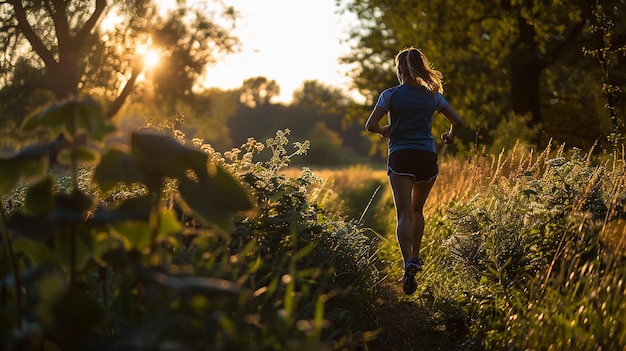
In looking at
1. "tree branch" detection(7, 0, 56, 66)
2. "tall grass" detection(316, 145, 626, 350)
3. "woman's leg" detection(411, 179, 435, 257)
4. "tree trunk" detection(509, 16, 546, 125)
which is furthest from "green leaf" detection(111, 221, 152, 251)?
"tree branch" detection(7, 0, 56, 66)

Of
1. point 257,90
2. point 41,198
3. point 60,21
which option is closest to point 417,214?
point 41,198

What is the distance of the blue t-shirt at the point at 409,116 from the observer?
241 inches

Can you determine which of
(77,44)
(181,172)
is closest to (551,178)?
(181,172)

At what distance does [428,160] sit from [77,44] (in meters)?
18.9

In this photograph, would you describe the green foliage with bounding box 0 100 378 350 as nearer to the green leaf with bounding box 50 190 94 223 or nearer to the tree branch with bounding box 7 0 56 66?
the green leaf with bounding box 50 190 94 223

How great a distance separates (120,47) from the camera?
1104 inches

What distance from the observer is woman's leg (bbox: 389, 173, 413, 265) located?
19.8 feet

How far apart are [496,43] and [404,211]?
1575 centimetres

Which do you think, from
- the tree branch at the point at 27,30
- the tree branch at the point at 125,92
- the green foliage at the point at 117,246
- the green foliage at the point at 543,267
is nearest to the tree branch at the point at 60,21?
the tree branch at the point at 27,30

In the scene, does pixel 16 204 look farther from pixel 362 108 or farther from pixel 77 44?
pixel 362 108

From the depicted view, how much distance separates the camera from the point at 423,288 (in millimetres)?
6297

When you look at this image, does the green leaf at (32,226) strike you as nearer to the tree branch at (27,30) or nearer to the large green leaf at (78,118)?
the large green leaf at (78,118)

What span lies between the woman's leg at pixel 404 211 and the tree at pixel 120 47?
19.5 metres

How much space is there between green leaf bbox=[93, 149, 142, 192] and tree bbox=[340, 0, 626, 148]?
55.1 feet
